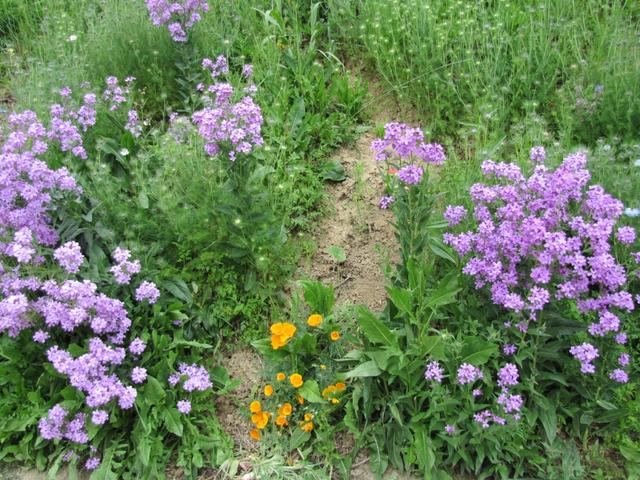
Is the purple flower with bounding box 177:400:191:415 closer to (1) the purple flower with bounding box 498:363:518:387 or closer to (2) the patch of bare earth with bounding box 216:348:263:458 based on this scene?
(2) the patch of bare earth with bounding box 216:348:263:458

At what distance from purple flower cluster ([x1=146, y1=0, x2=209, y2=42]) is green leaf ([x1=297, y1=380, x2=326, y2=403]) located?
7.87 ft

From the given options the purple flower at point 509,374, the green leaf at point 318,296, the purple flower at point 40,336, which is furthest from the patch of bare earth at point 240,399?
→ the purple flower at point 509,374

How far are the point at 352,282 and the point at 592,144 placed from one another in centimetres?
171

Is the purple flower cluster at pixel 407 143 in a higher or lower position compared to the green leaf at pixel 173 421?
higher

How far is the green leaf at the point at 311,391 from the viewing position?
3.05 metres

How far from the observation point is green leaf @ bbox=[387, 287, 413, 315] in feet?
9.46

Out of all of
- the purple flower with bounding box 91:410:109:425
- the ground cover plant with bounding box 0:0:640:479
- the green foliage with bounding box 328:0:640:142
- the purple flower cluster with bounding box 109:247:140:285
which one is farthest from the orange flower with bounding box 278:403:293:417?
the green foliage with bounding box 328:0:640:142

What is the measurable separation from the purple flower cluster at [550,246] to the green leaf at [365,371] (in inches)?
24.1

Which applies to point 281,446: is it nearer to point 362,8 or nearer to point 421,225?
point 421,225

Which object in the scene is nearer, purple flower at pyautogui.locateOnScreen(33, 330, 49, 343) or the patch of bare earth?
purple flower at pyautogui.locateOnScreen(33, 330, 49, 343)

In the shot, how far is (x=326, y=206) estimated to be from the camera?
13.2 ft

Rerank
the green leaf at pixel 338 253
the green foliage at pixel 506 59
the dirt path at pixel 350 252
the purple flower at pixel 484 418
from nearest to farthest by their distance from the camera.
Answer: the purple flower at pixel 484 418
the dirt path at pixel 350 252
the green leaf at pixel 338 253
the green foliage at pixel 506 59

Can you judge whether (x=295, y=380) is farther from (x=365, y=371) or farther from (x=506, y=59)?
(x=506, y=59)

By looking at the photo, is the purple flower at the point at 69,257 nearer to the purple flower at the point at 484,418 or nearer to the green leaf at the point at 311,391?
the green leaf at the point at 311,391
